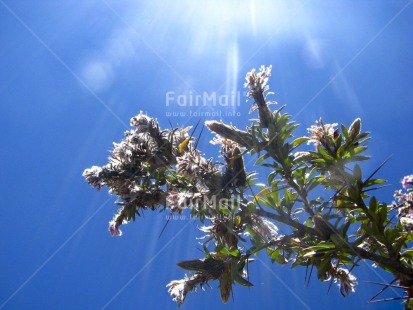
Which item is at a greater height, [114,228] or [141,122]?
[141,122]

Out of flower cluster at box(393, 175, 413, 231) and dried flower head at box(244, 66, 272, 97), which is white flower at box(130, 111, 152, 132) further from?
flower cluster at box(393, 175, 413, 231)

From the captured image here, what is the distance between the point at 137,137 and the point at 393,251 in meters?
1.74

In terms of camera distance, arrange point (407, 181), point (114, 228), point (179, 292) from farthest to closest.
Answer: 1. point (114, 228)
2. point (407, 181)
3. point (179, 292)

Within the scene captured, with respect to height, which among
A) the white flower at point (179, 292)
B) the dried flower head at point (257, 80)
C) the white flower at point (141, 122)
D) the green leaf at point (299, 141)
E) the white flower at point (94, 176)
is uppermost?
the dried flower head at point (257, 80)

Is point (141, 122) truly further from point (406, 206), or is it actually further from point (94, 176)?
point (406, 206)

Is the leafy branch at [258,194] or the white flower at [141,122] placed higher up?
the white flower at [141,122]

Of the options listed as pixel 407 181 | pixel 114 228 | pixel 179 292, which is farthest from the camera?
pixel 114 228

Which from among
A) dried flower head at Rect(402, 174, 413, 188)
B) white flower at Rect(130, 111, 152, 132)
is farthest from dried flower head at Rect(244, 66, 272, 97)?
dried flower head at Rect(402, 174, 413, 188)

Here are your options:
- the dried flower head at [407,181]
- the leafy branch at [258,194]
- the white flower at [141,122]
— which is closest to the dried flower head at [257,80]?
the leafy branch at [258,194]

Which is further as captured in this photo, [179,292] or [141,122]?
[141,122]

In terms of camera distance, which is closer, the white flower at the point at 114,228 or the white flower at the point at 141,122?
the white flower at the point at 141,122

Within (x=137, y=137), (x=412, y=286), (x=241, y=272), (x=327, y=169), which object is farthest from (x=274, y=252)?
(x=137, y=137)

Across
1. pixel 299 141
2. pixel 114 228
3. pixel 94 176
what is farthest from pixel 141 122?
pixel 299 141

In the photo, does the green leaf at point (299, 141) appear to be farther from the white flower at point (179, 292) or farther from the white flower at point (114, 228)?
the white flower at point (114, 228)
